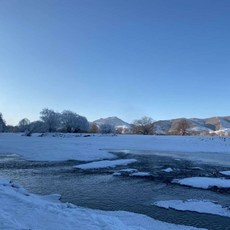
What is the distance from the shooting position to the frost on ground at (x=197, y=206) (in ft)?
39.0

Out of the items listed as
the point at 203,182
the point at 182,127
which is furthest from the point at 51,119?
the point at 203,182

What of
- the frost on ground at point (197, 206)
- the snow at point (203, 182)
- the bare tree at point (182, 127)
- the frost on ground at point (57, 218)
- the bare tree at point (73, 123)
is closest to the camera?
the frost on ground at point (57, 218)

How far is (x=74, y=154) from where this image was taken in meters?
31.0

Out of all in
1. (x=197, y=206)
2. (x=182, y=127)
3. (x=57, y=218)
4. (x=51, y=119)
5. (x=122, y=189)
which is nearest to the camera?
(x=57, y=218)

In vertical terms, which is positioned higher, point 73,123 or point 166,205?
point 73,123

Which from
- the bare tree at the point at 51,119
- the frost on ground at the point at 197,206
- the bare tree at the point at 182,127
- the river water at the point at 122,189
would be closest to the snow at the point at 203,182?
the river water at the point at 122,189

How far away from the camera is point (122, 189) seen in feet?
50.6

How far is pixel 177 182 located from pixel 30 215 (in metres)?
10.5

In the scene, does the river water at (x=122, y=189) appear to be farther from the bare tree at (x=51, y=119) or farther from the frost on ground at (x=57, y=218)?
the bare tree at (x=51, y=119)

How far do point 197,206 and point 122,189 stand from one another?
4087mm

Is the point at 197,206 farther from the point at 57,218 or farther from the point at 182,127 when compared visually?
the point at 182,127

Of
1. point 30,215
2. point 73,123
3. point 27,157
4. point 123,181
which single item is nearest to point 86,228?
point 30,215

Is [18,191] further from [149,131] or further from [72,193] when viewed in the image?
[149,131]

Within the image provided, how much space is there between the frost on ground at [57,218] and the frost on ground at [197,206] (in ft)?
7.49
